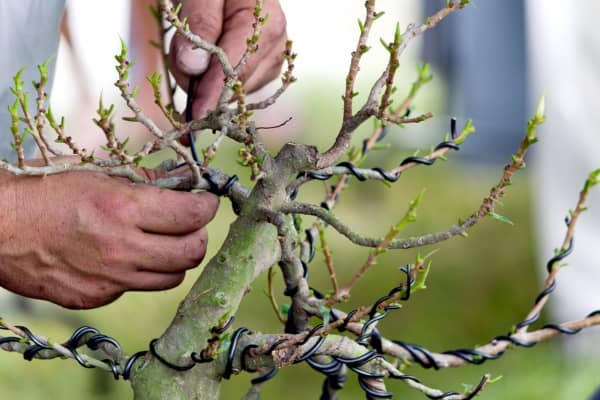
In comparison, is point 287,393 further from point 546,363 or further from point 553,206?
point 553,206

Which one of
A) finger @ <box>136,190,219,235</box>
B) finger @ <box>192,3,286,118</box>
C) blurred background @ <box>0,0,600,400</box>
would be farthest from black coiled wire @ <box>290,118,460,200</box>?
blurred background @ <box>0,0,600,400</box>

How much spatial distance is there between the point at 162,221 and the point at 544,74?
9.68 ft

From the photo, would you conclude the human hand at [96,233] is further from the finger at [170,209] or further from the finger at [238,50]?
the finger at [238,50]

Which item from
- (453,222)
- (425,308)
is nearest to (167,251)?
(425,308)

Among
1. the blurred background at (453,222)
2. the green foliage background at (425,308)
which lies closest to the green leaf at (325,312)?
the blurred background at (453,222)

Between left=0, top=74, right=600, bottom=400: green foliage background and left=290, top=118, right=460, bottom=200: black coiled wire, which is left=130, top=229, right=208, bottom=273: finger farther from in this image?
left=0, top=74, right=600, bottom=400: green foliage background

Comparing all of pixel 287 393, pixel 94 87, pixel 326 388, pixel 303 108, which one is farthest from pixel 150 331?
pixel 303 108

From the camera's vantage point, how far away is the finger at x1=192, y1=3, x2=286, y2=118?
1.20 meters

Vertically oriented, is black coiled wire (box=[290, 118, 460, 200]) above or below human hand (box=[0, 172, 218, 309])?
above

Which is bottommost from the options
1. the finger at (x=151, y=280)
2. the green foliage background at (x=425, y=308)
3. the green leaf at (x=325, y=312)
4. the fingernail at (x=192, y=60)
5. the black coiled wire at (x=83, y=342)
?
the green foliage background at (x=425, y=308)

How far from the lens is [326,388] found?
1.15 meters

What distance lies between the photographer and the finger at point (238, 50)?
3.94ft

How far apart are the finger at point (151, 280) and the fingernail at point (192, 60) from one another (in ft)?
0.94

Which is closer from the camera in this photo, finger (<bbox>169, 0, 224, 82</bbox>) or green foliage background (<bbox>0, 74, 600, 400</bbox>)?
finger (<bbox>169, 0, 224, 82</bbox>)
